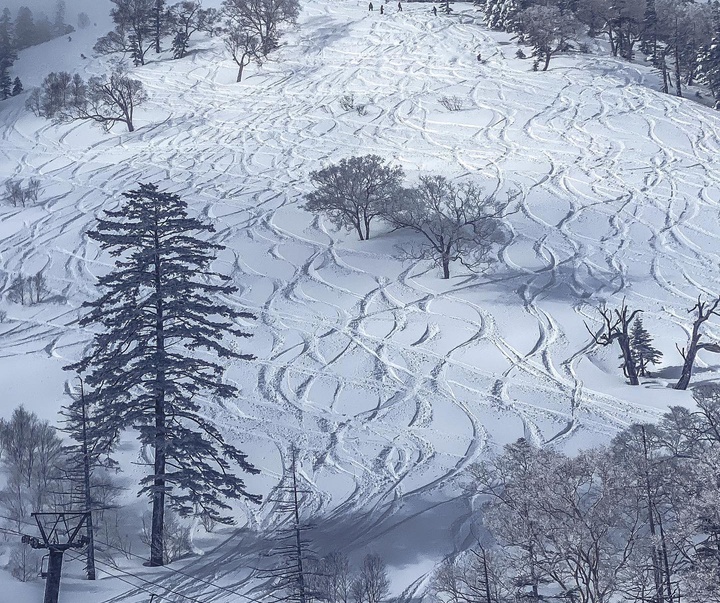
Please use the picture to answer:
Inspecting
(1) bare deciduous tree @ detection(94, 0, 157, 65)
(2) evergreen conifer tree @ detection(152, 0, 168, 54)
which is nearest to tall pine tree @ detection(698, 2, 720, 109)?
(1) bare deciduous tree @ detection(94, 0, 157, 65)

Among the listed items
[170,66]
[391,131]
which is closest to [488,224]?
[391,131]

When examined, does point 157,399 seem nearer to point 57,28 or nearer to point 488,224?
point 488,224

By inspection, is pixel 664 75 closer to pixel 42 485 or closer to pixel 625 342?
pixel 625 342

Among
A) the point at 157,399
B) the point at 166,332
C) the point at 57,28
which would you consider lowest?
the point at 57,28

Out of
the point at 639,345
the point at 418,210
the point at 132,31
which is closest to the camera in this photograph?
the point at 639,345

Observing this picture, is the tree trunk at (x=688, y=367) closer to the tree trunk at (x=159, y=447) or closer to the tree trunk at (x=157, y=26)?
the tree trunk at (x=159, y=447)

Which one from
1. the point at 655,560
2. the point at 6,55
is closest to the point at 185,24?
the point at 6,55
